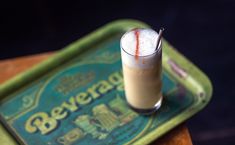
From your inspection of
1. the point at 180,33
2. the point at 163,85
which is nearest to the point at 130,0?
the point at 180,33

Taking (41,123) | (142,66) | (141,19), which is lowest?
(141,19)

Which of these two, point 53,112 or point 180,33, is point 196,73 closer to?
point 53,112

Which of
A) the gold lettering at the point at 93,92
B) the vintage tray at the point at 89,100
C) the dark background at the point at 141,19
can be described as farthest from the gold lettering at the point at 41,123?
the dark background at the point at 141,19

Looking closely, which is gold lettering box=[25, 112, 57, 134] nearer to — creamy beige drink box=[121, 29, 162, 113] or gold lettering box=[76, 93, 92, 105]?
gold lettering box=[76, 93, 92, 105]

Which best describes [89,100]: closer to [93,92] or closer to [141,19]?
[93,92]

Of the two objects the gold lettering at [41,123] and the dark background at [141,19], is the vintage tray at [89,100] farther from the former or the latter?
the dark background at [141,19]

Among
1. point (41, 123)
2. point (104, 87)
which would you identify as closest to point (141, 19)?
point (104, 87)
